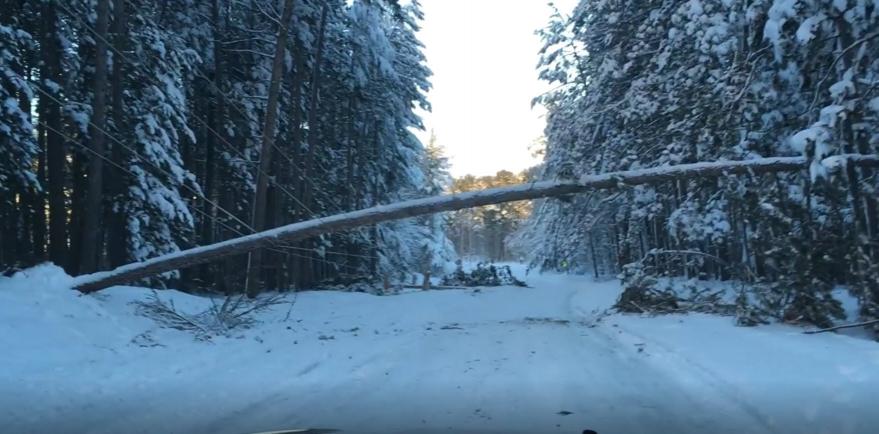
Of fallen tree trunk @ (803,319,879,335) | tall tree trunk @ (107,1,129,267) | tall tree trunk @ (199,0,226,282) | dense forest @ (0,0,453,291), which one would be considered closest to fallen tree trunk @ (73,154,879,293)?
dense forest @ (0,0,453,291)

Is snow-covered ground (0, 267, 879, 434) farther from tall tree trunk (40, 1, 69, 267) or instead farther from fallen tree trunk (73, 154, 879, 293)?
tall tree trunk (40, 1, 69, 267)

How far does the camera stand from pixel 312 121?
24.4 meters

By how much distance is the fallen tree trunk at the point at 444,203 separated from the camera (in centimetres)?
1116

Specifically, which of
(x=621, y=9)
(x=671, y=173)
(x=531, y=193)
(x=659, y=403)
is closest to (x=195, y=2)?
(x=621, y=9)

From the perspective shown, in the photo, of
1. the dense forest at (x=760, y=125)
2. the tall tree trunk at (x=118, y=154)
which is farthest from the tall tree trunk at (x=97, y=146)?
the dense forest at (x=760, y=125)

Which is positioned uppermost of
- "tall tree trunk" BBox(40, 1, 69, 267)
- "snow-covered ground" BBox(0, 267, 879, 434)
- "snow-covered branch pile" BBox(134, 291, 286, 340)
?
"tall tree trunk" BBox(40, 1, 69, 267)

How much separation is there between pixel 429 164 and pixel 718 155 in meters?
44.5

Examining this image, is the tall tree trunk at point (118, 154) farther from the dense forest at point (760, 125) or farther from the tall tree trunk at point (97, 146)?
the dense forest at point (760, 125)

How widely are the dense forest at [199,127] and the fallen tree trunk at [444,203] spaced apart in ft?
6.63

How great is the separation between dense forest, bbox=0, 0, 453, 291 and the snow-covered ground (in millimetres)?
3833

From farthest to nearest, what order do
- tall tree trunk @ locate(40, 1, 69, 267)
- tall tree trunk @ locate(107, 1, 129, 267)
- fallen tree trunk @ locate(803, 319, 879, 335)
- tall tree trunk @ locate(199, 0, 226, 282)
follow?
1. tall tree trunk @ locate(199, 0, 226, 282)
2. tall tree trunk @ locate(40, 1, 69, 267)
3. tall tree trunk @ locate(107, 1, 129, 267)
4. fallen tree trunk @ locate(803, 319, 879, 335)

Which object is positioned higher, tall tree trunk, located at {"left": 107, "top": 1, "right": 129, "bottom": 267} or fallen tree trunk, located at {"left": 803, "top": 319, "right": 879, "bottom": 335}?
tall tree trunk, located at {"left": 107, "top": 1, "right": 129, "bottom": 267}

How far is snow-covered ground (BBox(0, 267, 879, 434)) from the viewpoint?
555 cm

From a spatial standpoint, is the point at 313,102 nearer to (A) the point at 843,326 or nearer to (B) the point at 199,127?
(B) the point at 199,127
